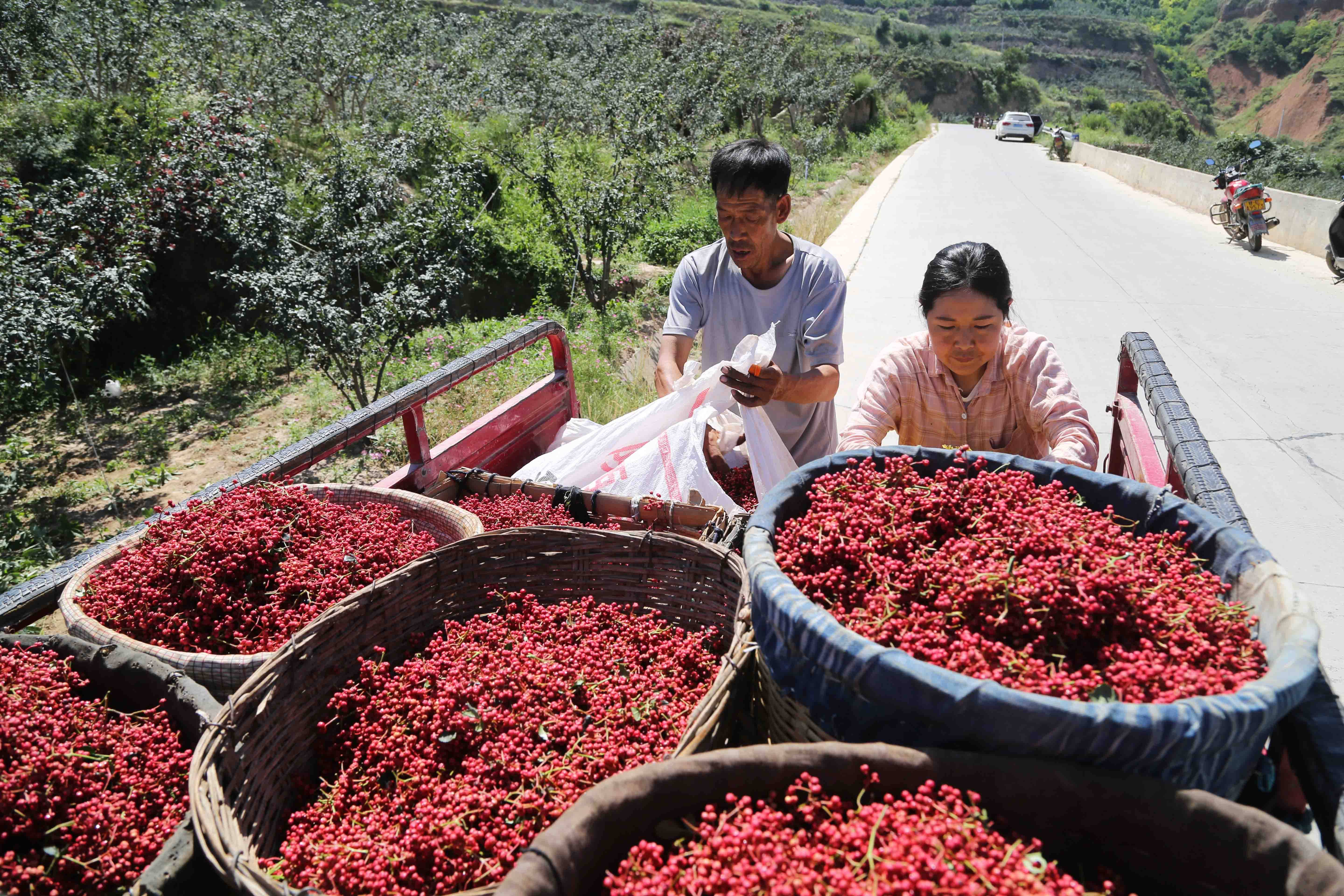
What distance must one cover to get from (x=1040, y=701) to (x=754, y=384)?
175cm

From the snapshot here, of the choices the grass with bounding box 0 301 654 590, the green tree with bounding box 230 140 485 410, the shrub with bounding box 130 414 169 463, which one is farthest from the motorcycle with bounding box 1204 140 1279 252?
the shrub with bounding box 130 414 169 463

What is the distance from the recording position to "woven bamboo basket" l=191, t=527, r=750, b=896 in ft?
4.25

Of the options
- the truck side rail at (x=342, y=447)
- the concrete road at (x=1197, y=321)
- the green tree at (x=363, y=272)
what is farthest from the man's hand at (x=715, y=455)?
the green tree at (x=363, y=272)

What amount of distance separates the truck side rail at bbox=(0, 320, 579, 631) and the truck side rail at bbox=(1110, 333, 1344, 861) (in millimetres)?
2137

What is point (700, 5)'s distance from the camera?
7612 centimetres

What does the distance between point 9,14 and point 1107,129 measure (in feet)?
184

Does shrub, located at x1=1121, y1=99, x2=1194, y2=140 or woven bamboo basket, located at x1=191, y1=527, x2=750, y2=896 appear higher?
woven bamboo basket, located at x1=191, y1=527, x2=750, y2=896

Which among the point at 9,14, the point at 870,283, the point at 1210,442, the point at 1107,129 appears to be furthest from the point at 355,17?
the point at 1107,129

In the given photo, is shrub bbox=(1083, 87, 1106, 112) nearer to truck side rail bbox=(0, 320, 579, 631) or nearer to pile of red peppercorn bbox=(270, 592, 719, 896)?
truck side rail bbox=(0, 320, 579, 631)

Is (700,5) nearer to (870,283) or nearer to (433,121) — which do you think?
(433,121)

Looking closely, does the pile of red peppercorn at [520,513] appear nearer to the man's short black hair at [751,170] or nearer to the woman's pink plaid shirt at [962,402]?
the woman's pink plaid shirt at [962,402]

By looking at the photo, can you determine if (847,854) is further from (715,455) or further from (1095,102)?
(1095,102)

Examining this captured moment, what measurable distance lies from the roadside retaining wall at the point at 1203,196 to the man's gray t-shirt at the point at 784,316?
12651 mm

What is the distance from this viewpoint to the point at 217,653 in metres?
1.91
